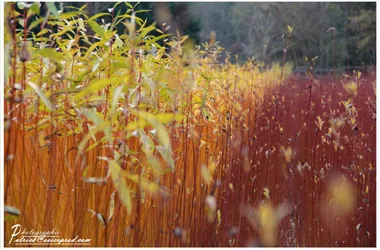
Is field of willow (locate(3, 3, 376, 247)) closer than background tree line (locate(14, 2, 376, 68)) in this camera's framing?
Yes

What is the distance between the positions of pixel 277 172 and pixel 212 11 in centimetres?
3194

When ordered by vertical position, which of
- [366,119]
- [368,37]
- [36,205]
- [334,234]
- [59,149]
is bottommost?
[334,234]

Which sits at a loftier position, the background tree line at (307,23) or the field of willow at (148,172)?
the background tree line at (307,23)

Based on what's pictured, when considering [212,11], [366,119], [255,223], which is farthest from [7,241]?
[212,11]

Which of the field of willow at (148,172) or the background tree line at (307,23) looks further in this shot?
the background tree line at (307,23)

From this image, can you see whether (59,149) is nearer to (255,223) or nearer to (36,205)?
(36,205)

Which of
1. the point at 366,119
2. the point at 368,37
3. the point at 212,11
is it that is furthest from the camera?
the point at 212,11

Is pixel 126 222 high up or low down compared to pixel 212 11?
down

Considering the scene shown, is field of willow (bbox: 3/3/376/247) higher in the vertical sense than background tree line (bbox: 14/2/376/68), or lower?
lower

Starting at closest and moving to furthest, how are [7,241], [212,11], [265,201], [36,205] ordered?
1. [7,241]
2. [36,205]
3. [265,201]
4. [212,11]

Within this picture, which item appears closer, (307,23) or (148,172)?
(148,172)

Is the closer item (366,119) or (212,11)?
(366,119)

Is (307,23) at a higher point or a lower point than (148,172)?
higher

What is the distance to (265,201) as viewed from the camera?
2.02 meters
